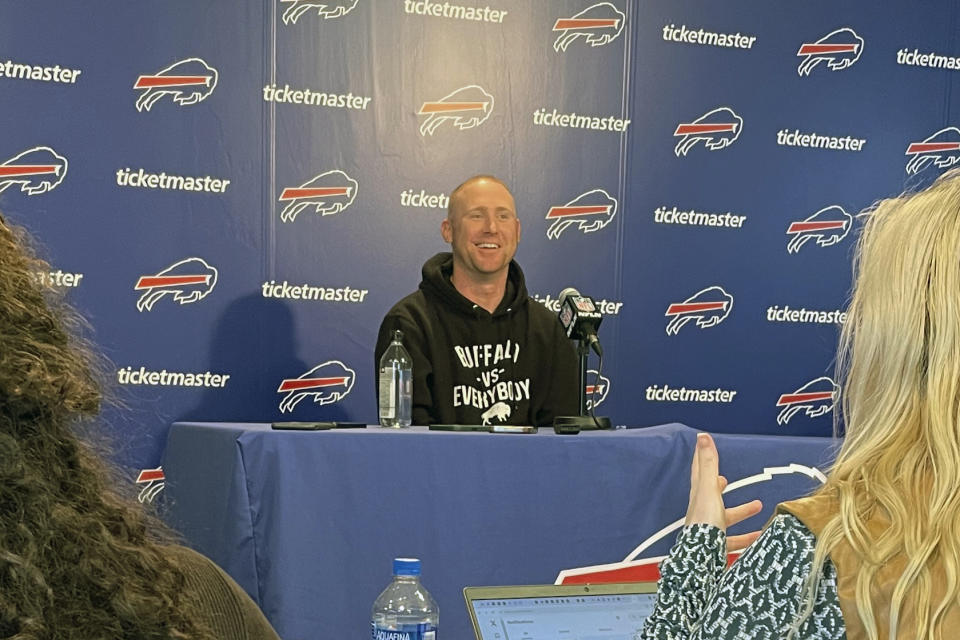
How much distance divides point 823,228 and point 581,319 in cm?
267

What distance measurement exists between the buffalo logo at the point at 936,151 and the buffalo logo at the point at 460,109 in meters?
2.17

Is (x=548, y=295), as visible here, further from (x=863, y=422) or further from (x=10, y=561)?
(x=10, y=561)

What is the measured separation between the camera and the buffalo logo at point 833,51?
18.2 feet

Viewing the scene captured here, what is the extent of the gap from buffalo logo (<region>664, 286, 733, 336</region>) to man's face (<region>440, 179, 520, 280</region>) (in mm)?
1163

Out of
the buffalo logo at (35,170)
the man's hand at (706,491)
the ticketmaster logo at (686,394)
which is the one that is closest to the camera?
the man's hand at (706,491)

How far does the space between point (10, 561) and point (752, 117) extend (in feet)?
17.1

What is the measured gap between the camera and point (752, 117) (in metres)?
5.47

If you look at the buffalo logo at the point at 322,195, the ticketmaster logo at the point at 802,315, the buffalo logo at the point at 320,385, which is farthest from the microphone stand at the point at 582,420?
the ticketmaster logo at the point at 802,315

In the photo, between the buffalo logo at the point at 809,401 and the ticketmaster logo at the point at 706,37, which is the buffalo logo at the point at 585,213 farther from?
the buffalo logo at the point at 809,401

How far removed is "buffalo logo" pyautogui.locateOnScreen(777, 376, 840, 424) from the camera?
5516 millimetres

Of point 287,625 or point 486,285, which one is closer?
point 287,625

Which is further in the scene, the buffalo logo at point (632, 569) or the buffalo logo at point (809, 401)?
the buffalo logo at point (809, 401)

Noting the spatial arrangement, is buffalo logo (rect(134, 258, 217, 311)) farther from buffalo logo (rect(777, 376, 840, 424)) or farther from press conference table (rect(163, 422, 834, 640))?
buffalo logo (rect(777, 376, 840, 424))

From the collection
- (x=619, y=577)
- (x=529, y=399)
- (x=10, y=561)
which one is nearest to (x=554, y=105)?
(x=529, y=399)
